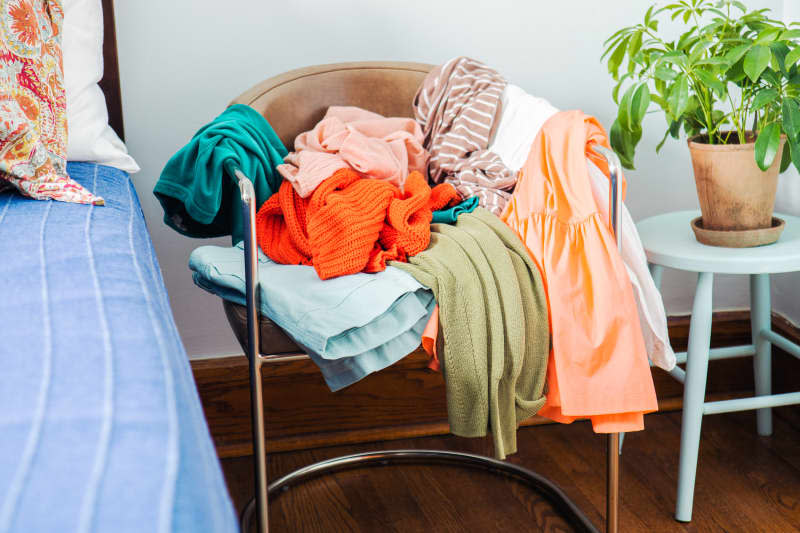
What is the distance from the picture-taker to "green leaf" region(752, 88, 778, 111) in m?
1.19

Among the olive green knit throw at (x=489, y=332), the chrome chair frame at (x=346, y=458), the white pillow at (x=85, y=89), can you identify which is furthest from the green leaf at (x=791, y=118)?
the white pillow at (x=85, y=89)

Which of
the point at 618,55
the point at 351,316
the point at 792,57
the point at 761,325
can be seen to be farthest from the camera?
the point at 761,325

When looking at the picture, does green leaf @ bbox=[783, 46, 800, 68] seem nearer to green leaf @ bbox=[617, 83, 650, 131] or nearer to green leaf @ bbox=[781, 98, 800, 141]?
green leaf @ bbox=[781, 98, 800, 141]

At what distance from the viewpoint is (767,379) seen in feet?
5.09

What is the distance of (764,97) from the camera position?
1.19 m

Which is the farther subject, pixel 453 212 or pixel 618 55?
pixel 618 55

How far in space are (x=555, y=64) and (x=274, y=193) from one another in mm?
778

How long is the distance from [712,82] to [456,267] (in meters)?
0.50

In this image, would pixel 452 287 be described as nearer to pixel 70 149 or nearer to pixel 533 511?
pixel 533 511

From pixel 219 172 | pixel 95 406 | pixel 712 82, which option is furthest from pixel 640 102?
pixel 95 406

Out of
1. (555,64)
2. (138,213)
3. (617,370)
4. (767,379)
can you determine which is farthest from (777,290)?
(138,213)

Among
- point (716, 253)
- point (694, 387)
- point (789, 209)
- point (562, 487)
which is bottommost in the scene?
point (562, 487)

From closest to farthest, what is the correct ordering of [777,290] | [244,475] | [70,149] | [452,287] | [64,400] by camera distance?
[64,400], [452,287], [70,149], [244,475], [777,290]

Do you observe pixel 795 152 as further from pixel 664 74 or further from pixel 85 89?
pixel 85 89
